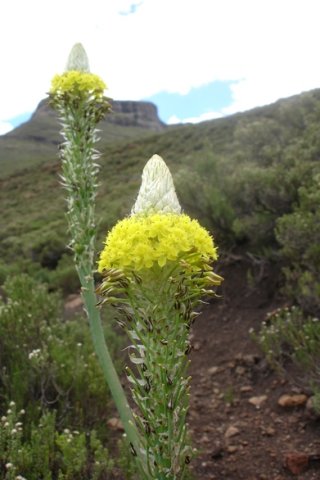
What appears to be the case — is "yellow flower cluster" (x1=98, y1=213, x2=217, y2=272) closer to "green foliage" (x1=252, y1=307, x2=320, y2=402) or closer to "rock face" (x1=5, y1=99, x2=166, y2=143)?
"green foliage" (x1=252, y1=307, x2=320, y2=402)

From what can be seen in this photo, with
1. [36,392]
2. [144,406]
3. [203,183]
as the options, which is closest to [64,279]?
[203,183]

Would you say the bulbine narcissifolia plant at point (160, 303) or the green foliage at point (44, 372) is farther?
the green foliage at point (44, 372)

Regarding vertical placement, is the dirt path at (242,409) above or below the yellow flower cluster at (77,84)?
below

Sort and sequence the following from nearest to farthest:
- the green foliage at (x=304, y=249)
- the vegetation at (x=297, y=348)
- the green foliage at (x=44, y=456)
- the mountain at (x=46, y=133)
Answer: the green foliage at (x=44, y=456)
the vegetation at (x=297, y=348)
the green foliage at (x=304, y=249)
the mountain at (x=46, y=133)

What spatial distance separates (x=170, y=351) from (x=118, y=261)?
0.37 metres

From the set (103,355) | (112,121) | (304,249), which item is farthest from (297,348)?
(112,121)

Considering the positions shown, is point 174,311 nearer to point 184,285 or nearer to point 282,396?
point 184,285

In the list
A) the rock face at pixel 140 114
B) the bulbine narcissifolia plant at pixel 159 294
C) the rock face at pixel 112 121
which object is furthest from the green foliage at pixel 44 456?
the rock face at pixel 140 114

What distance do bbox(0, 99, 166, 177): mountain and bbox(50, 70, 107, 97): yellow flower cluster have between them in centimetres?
4752

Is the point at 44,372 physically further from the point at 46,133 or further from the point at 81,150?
the point at 46,133

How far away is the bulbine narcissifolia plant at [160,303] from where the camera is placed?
180 cm

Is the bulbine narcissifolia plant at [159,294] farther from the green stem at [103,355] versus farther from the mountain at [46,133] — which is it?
the mountain at [46,133]

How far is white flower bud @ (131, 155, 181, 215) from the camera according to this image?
194 cm

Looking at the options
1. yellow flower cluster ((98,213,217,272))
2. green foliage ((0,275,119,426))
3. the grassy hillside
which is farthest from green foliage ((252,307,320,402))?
yellow flower cluster ((98,213,217,272))
